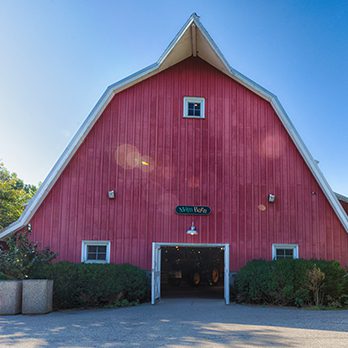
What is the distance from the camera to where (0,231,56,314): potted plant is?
410 inches

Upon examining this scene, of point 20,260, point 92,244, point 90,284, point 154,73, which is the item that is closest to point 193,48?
point 154,73

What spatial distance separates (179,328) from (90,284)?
4.41m

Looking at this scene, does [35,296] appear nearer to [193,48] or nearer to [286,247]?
[286,247]

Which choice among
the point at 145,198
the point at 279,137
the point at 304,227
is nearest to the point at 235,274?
the point at 304,227

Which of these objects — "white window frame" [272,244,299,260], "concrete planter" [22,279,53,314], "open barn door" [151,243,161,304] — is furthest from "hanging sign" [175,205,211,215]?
"concrete planter" [22,279,53,314]

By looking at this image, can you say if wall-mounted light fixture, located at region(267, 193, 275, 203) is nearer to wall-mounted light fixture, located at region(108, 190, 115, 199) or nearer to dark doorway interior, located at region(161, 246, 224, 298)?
wall-mounted light fixture, located at region(108, 190, 115, 199)

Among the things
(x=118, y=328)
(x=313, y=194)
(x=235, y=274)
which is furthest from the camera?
(x=313, y=194)

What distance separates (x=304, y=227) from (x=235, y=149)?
11.3 ft

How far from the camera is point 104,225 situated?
1399cm

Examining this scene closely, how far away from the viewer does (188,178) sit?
47.0 ft

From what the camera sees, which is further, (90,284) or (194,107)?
(194,107)

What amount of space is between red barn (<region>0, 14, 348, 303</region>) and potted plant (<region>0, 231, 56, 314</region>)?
2.49m

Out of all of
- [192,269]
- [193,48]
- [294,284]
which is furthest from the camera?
[192,269]

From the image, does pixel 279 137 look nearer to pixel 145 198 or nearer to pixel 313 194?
pixel 313 194
